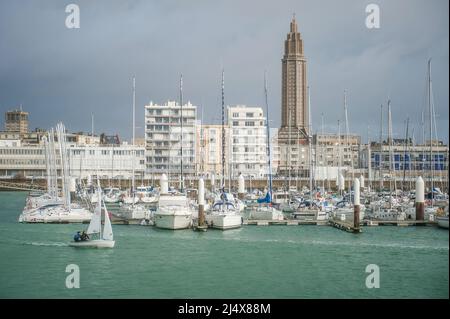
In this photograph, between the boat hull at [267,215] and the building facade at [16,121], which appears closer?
the boat hull at [267,215]

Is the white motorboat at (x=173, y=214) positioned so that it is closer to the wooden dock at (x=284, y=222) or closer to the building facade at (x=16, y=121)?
the wooden dock at (x=284, y=222)

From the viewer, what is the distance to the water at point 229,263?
1152 inches

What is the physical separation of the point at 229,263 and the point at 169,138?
80.9 m

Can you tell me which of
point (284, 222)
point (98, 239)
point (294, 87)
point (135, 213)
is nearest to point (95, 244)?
point (98, 239)

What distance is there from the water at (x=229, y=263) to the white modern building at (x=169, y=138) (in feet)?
212

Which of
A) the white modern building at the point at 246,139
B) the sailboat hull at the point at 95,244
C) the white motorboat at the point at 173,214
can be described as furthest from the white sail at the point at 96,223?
the white modern building at the point at 246,139

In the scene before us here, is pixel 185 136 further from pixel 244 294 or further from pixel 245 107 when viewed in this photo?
pixel 244 294

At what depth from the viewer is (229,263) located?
3566 cm

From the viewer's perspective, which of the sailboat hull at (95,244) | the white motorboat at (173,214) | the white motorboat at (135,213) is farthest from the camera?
the white motorboat at (135,213)

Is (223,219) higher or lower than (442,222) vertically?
higher

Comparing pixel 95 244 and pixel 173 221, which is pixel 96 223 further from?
pixel 173 221

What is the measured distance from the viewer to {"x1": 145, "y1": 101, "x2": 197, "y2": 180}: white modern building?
11444 centimetres
